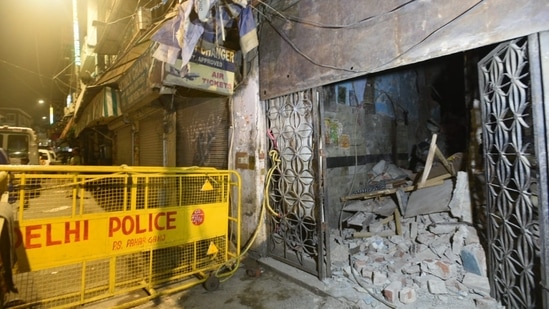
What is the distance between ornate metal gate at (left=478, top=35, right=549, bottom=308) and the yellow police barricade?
3695mm

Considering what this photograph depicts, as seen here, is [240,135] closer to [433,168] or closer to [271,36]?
[271,36]

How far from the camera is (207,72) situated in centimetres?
511

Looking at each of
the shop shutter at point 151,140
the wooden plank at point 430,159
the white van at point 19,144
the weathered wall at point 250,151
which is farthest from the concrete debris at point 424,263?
the white van at point 19,144

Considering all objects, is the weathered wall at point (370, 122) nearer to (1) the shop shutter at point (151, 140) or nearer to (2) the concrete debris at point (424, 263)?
(2) the concrete debris at point (424, 263)

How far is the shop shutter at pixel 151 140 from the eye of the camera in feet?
29.0

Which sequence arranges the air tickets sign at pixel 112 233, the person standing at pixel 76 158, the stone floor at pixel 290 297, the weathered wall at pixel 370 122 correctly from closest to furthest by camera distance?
the air tickets sign at pixel 112 233 → the stone floor at pixel 290 297 → the weathered wall at pixel 370 122 → the person standing at pixel 76 158

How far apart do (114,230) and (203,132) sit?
364cm

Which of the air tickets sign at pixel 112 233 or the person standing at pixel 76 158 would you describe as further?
the person standing at pixel 76 158

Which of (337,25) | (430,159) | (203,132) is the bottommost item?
(430,159)

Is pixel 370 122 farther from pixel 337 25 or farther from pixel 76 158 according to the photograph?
pixel 76 158

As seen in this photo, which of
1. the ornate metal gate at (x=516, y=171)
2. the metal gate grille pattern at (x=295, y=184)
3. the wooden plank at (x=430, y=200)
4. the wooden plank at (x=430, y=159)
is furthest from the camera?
the wooden plank at (x=430, y=159)

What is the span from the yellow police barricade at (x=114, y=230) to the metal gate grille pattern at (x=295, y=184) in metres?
0.97

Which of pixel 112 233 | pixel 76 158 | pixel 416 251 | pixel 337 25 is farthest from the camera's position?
pixel 76 158

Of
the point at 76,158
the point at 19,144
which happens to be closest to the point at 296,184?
the point at 19,144
